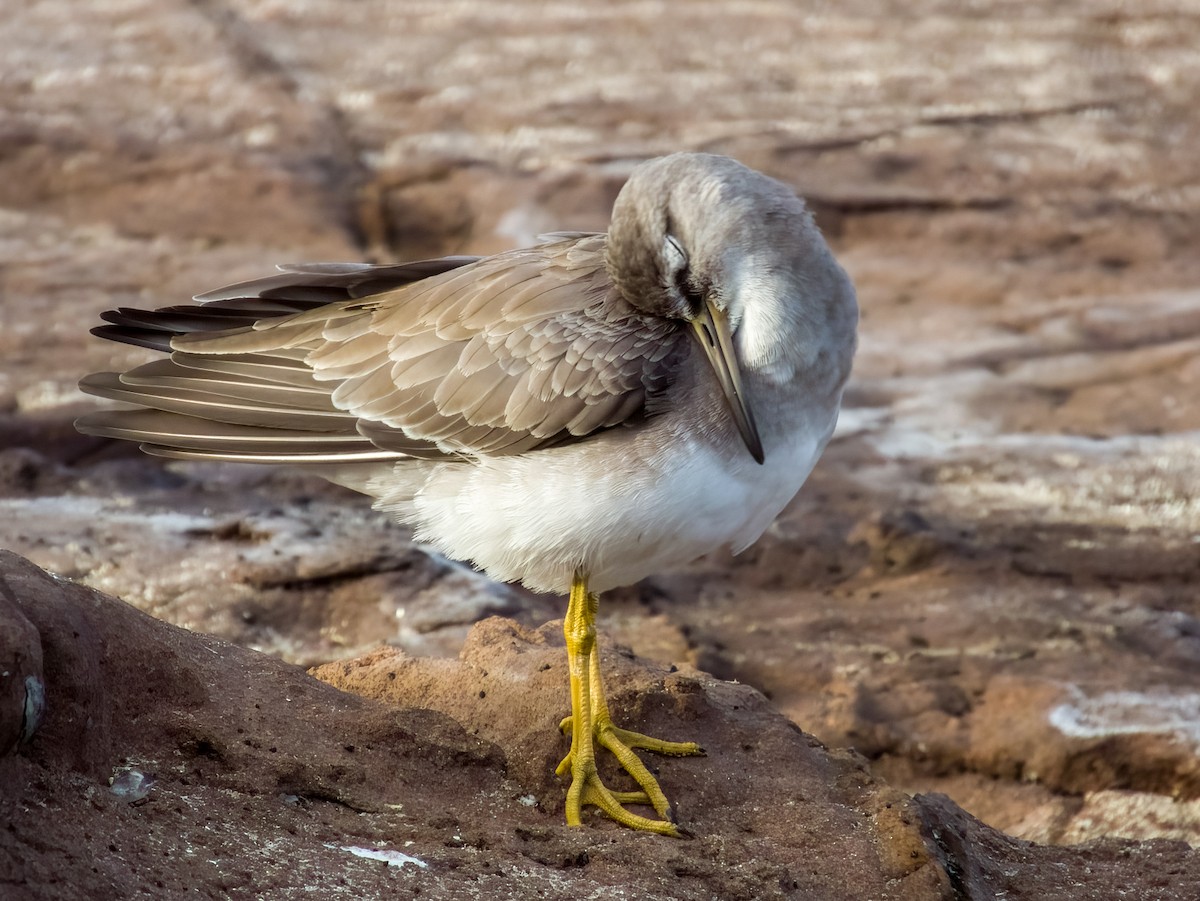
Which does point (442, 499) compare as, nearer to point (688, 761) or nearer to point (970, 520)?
point (688, 761)

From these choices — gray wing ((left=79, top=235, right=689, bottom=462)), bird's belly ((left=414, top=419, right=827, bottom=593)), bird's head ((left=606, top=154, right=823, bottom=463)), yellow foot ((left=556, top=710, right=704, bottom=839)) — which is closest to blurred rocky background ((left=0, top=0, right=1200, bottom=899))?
yellow foot ((left=556, top=710, right=704, bottom=839))

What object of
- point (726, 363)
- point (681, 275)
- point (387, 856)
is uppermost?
point (681, 275)

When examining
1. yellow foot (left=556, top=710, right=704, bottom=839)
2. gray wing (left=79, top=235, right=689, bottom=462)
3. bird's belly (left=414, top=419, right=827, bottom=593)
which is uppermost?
gray wing (left=79, top=235, right=689, bottom=462)

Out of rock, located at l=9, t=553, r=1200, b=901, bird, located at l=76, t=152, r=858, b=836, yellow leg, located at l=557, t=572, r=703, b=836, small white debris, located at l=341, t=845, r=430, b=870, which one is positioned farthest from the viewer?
yellow leg, located at l=557, t=572, r=703, b=836

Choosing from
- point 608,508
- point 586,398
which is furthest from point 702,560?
point 608,508

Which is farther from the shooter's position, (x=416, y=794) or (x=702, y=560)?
(x=702, y=560)

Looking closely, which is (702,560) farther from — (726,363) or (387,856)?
(387,856)

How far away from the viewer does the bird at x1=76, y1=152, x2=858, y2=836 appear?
214 inches

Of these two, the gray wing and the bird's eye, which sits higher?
the bird's eye

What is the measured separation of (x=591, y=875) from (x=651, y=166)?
8.77 feet

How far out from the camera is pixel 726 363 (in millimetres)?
5387

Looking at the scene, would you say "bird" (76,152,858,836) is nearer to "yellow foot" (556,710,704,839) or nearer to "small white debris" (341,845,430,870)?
"yellow foot" (556,710,704,839)

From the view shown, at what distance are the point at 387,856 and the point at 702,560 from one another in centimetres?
476

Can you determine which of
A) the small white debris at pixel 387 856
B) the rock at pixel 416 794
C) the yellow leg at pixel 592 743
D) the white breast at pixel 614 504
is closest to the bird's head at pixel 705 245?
the white breast at pixel 614 504
